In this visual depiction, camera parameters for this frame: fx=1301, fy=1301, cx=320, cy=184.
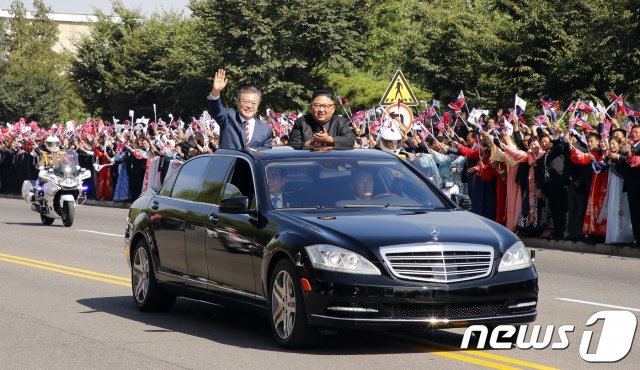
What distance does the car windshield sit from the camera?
9.92 metres

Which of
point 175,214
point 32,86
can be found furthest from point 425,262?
point 32,86

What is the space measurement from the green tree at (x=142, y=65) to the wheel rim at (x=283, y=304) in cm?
4979

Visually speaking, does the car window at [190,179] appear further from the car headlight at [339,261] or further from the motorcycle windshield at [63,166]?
the motorcycle windshield at [63,166]

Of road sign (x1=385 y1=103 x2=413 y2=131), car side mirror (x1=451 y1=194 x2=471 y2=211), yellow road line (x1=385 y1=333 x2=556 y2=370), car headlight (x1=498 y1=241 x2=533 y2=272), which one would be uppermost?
road sign (x1=385 y1=103 x2=413 y2=131)

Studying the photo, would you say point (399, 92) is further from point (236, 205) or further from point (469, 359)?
point (469, 359)

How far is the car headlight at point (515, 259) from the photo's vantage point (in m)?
8.92

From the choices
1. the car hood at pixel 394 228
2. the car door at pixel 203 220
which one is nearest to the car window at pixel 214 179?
the car door at pixel 203 220

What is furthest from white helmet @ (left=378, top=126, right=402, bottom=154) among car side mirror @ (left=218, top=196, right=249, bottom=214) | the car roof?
car side mirror @ (left=218, top=196, right=249, bottom=214)

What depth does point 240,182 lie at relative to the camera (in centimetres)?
1045

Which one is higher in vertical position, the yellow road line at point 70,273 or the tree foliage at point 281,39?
the tree foliage at point 281,39

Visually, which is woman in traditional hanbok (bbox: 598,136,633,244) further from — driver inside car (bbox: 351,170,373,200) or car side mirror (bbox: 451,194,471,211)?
driver inside car (bbox: 351,170,373,200)

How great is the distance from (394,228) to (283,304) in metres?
0.96

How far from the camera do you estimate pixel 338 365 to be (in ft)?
28.1

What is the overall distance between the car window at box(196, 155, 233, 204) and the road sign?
12.4 m
